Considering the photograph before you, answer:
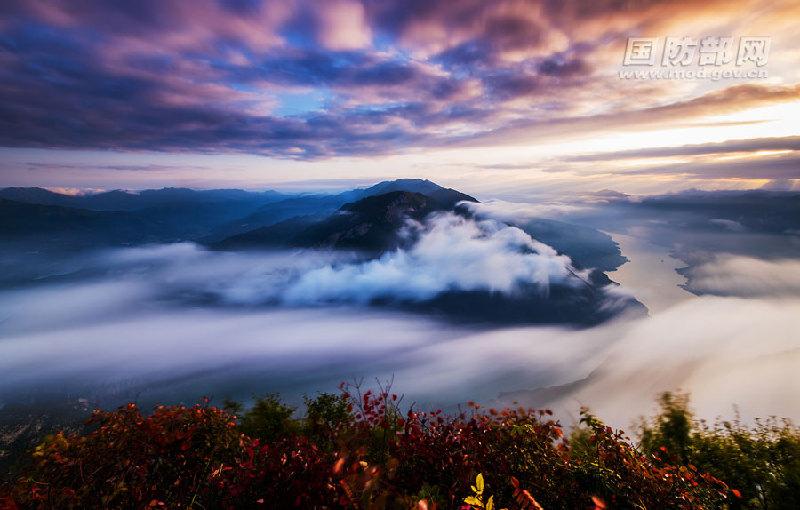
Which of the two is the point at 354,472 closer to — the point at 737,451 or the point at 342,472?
the point at 342,472

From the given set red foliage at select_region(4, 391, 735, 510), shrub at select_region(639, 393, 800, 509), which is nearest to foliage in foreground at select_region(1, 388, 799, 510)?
red foliage at select_region(4, 391, 735, 510)

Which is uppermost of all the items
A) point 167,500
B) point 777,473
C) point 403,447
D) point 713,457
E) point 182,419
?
point 167,500

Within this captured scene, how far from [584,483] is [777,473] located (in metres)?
14.0

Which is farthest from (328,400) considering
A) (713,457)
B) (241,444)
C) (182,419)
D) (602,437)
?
(713,457)

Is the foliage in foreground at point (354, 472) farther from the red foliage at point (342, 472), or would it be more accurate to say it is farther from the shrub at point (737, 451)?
the shrub at point (737, 451)

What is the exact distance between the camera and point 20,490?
1112cm

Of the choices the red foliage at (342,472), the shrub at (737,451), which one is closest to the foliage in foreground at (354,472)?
the red foliage at (342,472)

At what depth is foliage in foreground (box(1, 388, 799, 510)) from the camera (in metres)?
7.89

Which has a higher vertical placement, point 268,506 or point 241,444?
point 268,506

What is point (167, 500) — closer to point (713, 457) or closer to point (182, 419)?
point (182, 419)

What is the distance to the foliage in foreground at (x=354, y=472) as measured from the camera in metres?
7.89

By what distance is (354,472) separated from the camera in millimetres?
7621

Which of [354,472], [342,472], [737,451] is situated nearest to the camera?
[354,472]

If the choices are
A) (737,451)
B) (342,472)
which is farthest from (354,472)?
(737,451)
